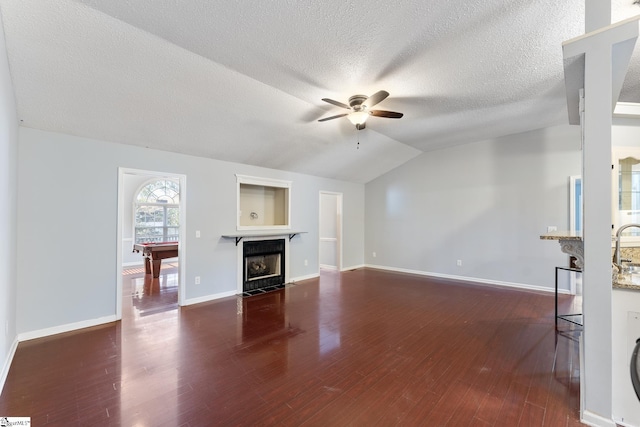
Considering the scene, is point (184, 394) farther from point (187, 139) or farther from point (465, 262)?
point (465, 262)

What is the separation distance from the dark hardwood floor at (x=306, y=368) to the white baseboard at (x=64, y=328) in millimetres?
147

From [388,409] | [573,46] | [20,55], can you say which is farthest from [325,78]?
[388,409]

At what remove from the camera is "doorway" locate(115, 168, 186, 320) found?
12.4 feet

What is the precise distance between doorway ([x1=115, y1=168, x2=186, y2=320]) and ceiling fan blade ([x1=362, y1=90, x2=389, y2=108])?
3137 millimetres

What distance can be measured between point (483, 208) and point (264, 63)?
533 centimetres

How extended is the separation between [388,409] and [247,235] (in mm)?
3841

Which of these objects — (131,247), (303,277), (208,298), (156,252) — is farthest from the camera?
(131,247)

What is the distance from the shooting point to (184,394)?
7.15 ft

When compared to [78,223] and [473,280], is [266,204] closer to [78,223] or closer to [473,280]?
Answer: [78,223]

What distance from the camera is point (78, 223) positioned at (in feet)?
11.4

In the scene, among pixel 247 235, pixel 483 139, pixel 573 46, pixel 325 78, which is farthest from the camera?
pixel 483 139

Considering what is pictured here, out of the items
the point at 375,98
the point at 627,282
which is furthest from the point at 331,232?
the point at 627,282

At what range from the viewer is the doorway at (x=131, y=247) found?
3.78 m

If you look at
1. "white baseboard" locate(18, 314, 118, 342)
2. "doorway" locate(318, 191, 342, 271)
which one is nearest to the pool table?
"white baseboard" locate(18, 314, 118, 342)
